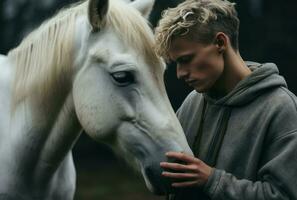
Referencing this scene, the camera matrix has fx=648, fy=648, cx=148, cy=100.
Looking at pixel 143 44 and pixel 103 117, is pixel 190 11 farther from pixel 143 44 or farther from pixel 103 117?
pixel 103 117

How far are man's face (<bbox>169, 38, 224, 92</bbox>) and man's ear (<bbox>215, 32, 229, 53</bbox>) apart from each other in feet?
0.05

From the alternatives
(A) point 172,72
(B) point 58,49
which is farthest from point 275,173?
(A) point 172,72

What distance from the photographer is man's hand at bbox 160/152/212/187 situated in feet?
7.83

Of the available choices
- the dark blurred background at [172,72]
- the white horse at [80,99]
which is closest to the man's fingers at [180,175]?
the white horse at [80,99]

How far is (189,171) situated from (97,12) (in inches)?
31.4

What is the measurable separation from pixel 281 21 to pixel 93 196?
4608 mm

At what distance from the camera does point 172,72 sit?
981 centimetres

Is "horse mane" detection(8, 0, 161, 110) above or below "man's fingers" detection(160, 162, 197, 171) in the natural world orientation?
above

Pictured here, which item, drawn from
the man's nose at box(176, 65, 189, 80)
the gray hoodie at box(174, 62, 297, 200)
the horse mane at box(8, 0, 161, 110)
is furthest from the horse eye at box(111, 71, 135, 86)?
the gray hoodie at box(174, 62, 297, 200)

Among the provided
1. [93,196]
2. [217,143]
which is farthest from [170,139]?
[93,196]

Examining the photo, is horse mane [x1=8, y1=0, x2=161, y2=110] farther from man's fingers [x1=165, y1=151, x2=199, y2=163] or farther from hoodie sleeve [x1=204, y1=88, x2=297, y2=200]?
hoodie sleeve [x1=204, y1=88, x2=297, y2=200]

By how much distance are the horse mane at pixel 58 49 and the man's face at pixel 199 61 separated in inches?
8.8

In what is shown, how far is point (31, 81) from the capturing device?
2928 mm

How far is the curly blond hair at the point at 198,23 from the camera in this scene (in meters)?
2.46
